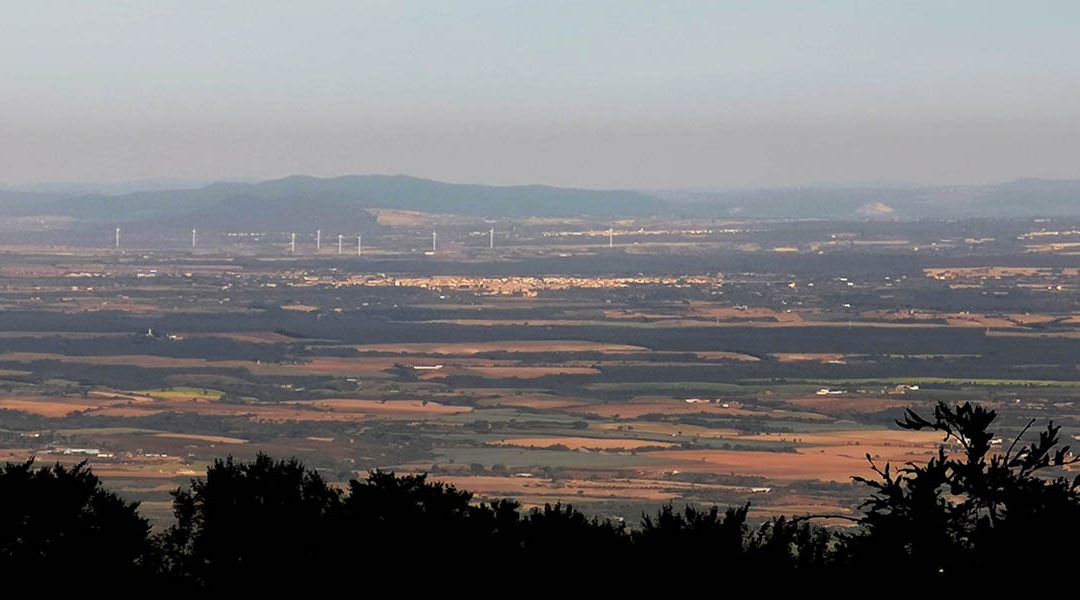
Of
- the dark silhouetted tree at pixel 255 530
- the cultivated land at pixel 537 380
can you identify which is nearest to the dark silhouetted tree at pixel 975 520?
the dark silhouetted tree at pixel 255 530

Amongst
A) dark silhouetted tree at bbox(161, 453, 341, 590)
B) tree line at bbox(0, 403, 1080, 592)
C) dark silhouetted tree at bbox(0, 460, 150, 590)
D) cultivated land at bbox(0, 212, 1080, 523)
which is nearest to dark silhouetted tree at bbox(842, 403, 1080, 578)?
tree line at bbox(0, 403, 1080, 592)

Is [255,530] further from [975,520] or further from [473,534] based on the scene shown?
[975,520]

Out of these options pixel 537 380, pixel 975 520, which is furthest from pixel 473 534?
pixel 537 380

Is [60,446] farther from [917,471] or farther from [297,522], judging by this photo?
[917,471]

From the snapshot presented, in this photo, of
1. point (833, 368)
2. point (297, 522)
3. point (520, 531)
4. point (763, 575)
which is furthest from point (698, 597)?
point (833, 368)

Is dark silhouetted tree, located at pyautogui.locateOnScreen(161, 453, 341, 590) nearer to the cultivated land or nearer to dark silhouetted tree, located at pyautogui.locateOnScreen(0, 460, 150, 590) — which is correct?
dark silhouetted tree, located at pyautogui.locateOnScreen(0, 460, 150, 590)

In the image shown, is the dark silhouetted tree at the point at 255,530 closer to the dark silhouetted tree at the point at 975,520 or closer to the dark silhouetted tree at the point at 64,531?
the dark silhouetted tree at the point at 64,531
